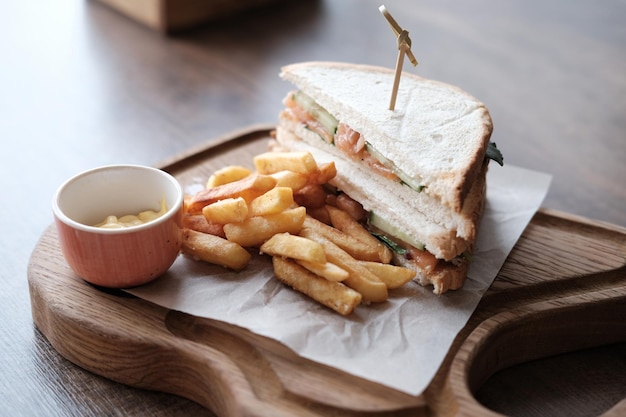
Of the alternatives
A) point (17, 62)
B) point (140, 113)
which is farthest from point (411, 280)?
point (17, 62)

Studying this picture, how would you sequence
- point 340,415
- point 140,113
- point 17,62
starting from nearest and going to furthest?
point 340,415, point 140,113, point 17,62

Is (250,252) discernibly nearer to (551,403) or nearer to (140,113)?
(551,403)

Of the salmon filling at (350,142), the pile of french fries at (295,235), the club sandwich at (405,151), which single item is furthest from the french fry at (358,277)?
the salmon filling at (350,142)

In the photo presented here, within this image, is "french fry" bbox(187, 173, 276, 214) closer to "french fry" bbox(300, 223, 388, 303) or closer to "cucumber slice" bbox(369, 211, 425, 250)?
"french fry" bbox(300, 223, 388, 303)

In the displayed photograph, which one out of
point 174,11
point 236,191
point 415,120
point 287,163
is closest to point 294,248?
point 236,191

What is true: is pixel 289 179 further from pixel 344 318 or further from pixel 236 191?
pixel 344 318

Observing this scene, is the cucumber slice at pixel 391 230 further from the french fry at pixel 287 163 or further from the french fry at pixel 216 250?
the french fry at pixel 216 250
